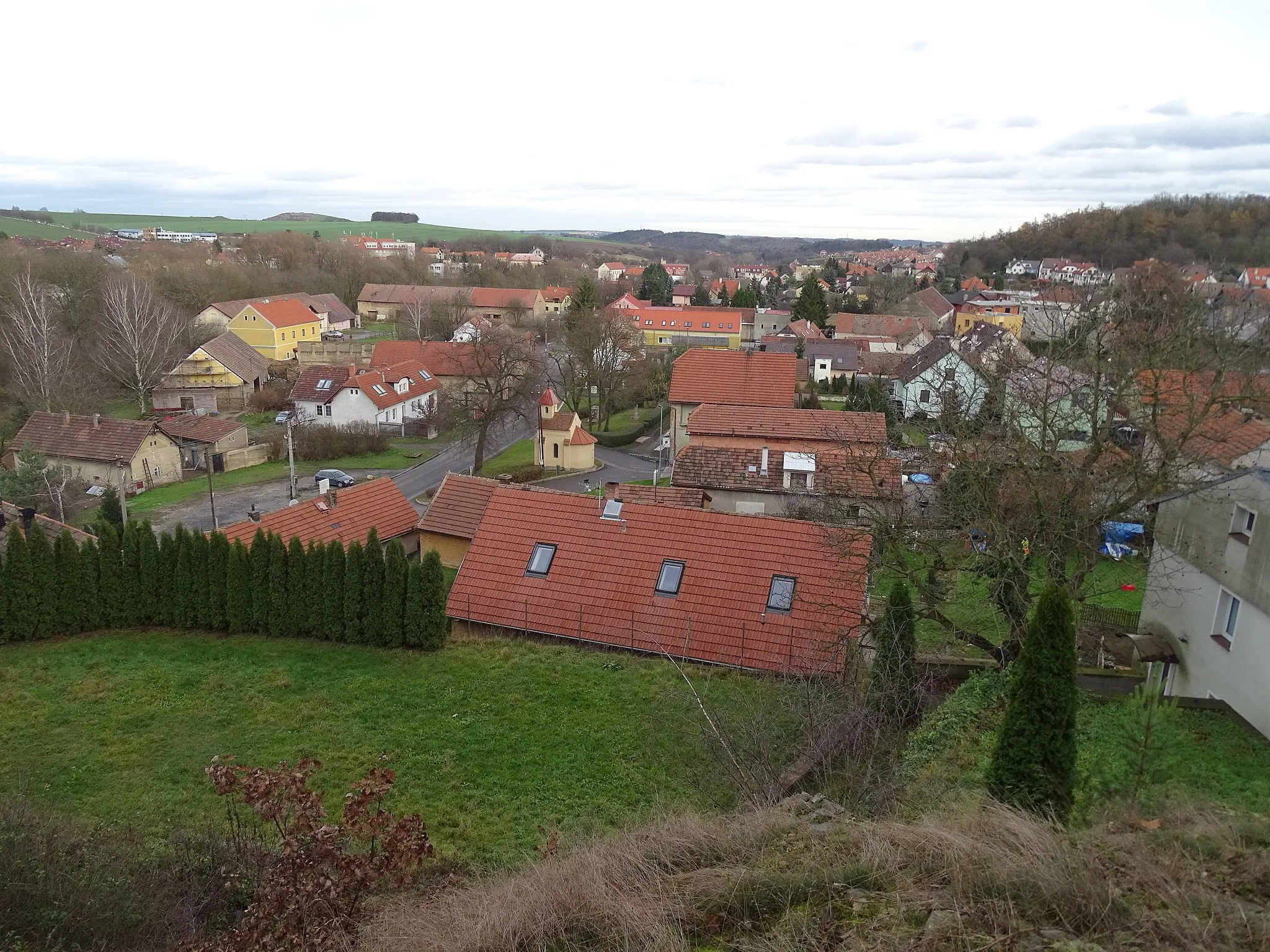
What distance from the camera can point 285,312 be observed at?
71875 mm

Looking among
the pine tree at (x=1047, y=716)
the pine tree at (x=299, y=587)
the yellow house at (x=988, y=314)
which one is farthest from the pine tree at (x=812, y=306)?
the pine tree at (x=1047, y=716)

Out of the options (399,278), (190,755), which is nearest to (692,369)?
(190,755)

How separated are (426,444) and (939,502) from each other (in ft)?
118

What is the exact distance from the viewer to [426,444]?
156ft

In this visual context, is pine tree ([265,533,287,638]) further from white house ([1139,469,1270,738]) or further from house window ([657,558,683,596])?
white house ([1139,469,1270,738])

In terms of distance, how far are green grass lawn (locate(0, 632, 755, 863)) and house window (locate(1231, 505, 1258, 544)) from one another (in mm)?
8639

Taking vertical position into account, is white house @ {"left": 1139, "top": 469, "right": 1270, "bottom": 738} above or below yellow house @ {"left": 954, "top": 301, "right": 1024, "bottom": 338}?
below

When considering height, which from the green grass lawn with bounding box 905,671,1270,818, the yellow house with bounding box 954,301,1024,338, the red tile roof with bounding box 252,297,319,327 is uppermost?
the yellow house with bounding box 954,301,1024,338

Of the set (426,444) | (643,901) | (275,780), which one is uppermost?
(275,780)

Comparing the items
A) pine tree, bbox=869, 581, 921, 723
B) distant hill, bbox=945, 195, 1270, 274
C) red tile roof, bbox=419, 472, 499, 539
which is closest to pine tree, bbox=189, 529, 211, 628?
red tile roof, bbox=419, 472, 499, 539

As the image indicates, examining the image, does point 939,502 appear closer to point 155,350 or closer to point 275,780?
point 275,780

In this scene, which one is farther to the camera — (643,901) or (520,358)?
(520,358)

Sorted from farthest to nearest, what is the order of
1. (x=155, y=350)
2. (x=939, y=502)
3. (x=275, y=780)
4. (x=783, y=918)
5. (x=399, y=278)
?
(x=399, y=278) → (x=155, y=350) → (x=939, y=502) → (x=275, y=780) → (x=783, y=918)

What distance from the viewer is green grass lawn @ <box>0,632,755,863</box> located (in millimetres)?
11539
